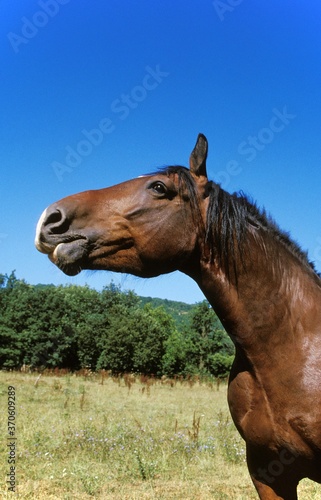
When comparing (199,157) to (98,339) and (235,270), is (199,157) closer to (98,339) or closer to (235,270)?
(235,270)

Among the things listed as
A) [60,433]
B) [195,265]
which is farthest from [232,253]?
[60,433]

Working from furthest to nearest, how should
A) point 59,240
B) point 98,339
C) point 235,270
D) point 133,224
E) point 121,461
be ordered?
point 98,339 → point 121,461 → point 235,270 → point 133,224 → point 59,240

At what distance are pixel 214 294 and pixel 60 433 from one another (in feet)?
24.5

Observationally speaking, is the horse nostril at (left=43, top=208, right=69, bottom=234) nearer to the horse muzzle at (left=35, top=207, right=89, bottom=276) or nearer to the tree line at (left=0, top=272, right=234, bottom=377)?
the horse muzzle at (left=35, top=207, right=89, bottom=276)

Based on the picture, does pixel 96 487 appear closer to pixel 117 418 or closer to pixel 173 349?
pixel 117 418

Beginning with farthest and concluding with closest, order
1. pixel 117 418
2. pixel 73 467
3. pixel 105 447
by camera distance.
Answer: pixel 117 418, pixel 105 447, pixel 73 467

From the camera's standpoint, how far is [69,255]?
266 cm

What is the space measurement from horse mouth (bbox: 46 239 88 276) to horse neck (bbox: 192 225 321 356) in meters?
0.82

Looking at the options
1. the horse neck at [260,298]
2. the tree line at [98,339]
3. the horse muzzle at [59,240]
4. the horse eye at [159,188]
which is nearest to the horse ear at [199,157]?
the horse eye at [159,188]

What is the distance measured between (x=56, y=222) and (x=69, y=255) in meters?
0.22

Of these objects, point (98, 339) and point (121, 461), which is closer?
point (121, 461)

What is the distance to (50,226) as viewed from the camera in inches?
104

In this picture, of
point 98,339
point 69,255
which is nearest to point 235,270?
point 69,255

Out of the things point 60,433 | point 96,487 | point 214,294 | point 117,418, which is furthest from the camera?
point 117,418
